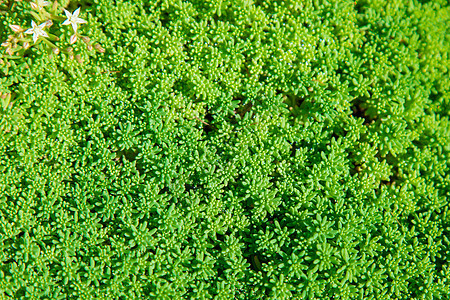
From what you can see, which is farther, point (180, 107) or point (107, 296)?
point (180, 107)

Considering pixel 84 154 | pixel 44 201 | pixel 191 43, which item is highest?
pixel 191 43

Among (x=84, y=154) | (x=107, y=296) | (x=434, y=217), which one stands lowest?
(x=107, y=296)

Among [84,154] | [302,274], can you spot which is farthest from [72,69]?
[302,274]

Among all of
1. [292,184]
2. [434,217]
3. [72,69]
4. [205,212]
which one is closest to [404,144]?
[434,217]

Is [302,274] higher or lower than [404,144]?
lower

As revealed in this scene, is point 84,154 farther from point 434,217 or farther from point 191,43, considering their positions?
point 434,217

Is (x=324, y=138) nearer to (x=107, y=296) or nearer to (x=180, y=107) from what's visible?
(x=180, y=107)
